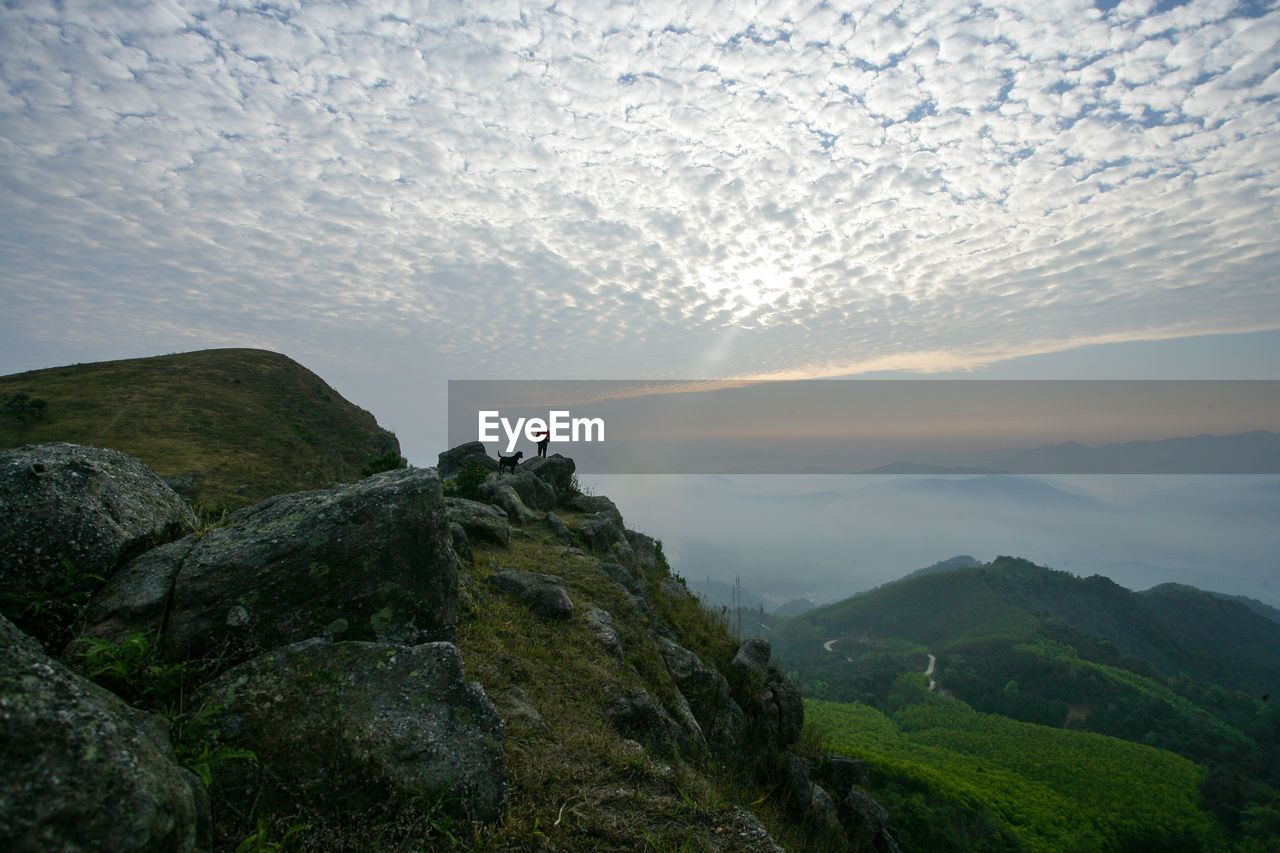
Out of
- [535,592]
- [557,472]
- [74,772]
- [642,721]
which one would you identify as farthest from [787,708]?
[557,472]

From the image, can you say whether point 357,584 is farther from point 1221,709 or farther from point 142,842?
point 1221,709

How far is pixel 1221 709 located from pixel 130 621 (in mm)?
167271

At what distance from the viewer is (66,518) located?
4844mm

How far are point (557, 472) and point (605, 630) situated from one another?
45.5ft

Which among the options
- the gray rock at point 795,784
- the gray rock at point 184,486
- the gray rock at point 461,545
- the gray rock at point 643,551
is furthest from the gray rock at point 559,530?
the gray rock at point 184,486

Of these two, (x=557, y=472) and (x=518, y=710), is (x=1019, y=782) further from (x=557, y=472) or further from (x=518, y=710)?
(x=518, y=710)

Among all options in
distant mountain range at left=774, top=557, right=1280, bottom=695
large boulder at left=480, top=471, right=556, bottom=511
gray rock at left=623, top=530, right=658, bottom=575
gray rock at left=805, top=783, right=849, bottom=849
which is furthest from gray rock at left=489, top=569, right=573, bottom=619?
distant mountain range at left=774, top=557, right=1280, bottom=695

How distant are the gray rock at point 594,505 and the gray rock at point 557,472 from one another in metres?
0.60

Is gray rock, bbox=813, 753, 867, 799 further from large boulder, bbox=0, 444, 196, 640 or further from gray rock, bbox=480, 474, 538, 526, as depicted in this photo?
large boulder, bbox=0, 444, 196, 640

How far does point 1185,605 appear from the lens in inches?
7003

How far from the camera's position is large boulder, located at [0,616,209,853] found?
7.82 feet

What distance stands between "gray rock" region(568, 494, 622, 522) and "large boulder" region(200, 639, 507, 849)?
15316 millimetres

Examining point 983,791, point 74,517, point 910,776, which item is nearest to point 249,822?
point 74,517

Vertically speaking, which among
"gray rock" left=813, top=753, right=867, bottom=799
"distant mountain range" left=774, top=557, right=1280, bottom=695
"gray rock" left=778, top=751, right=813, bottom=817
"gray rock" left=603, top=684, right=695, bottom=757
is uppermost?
"gray rock" left=603, top=684, right=695, bottom=757
